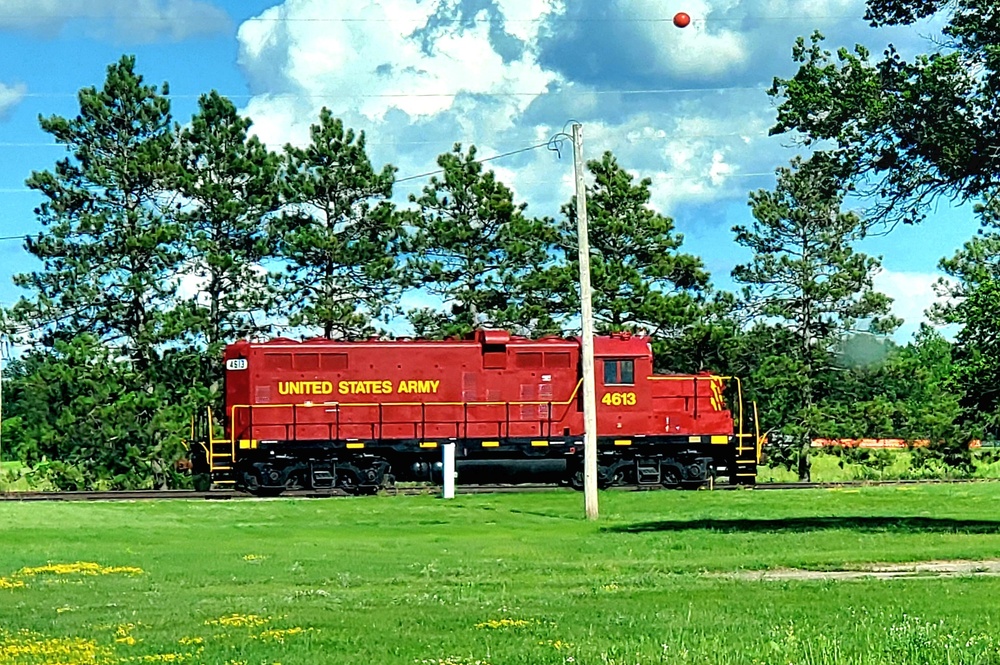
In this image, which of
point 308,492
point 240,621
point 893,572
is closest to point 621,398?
point 308,492

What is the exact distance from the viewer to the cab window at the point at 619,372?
4019 cm

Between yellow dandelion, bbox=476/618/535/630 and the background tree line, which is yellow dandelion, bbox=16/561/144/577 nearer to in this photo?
yellow dandelion, bbox=476/618/535/630

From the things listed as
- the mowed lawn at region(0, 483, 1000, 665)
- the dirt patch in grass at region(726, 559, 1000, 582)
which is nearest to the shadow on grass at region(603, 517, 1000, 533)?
the mowed lawn at region(0, 483, 1000, 665)

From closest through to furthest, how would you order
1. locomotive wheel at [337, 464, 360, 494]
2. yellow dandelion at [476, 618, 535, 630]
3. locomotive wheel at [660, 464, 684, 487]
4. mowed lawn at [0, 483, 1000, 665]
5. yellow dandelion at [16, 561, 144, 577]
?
mowed lawn at [0, 483, 1000, 665] → yellow dandelion at [476, 618, 535, 630] → yellow dandelion at [16, 561, 144, 577] → locomotive wheel at [337, 464, 360, 494] → locomotive wheel at [660, 464, 684, 487]

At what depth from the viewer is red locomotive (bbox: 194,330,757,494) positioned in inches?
1533

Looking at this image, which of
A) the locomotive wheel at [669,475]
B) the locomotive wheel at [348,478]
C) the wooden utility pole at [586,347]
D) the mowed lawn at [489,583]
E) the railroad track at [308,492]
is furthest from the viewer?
the locomotive wheel at [669,475]

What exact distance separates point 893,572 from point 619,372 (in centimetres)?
2190

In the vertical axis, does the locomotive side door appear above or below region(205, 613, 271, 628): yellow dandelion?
above

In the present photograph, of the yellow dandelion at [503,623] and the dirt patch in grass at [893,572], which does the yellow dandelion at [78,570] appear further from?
the dirt patch in grass at [893,572]

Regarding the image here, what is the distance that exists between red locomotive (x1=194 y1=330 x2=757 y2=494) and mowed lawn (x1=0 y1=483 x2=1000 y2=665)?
442 cm

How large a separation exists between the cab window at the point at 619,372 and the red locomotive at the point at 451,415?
30mm

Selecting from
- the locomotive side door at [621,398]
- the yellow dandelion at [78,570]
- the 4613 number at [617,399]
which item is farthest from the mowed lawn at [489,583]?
the 4613 number at [617,399]

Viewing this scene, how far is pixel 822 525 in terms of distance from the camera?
89.1 ft

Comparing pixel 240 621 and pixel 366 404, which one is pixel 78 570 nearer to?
pixel 240 621
